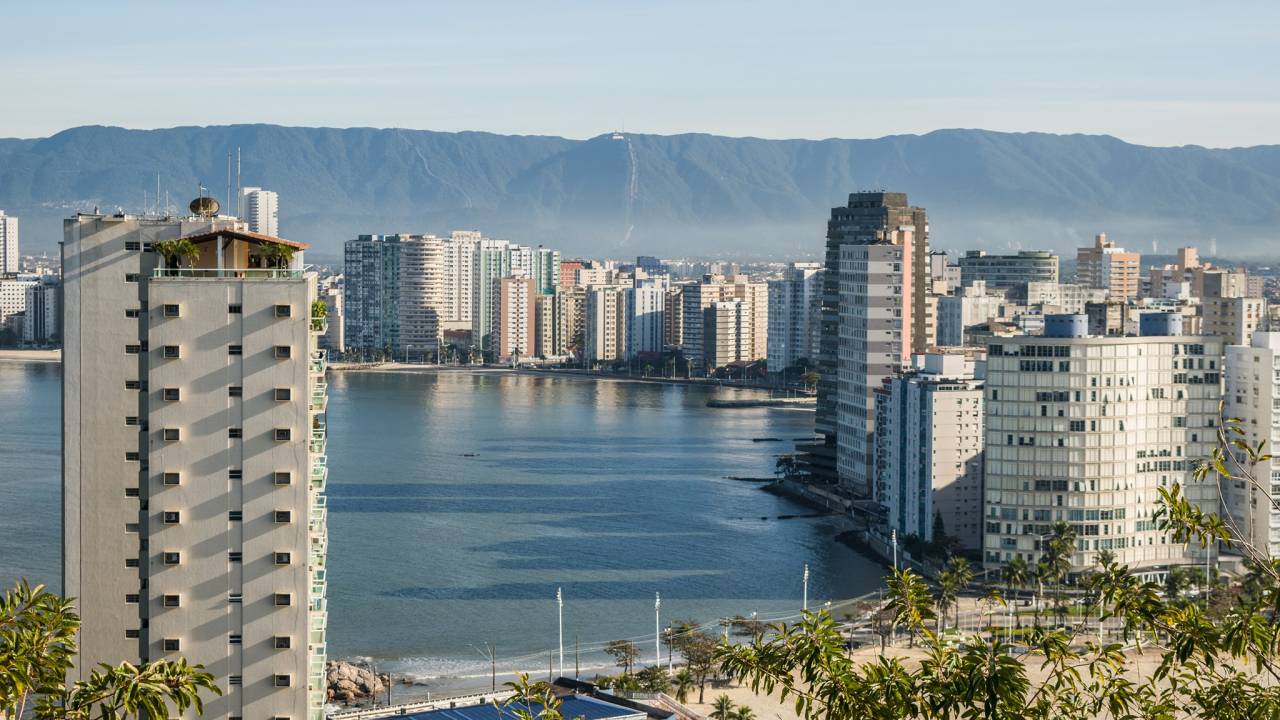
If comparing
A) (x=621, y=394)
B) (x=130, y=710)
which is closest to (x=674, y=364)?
(x=621, y=394)

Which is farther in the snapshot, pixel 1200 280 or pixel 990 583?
pixel 1200 280

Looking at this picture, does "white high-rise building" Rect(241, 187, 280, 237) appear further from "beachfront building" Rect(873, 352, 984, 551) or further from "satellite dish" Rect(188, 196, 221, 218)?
"satellite dish" Rect(188, 196, 221, 218)

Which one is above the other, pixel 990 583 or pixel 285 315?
pixel 285 315

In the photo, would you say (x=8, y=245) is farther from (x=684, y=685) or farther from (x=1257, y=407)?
(x=684, y=685)

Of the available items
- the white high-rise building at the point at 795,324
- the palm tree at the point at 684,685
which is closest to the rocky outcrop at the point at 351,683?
the palm tree at the point at 684,685

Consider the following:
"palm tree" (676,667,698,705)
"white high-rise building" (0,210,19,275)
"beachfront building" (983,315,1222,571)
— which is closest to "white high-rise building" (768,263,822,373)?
"beachfront building" (983,315,1222,571)

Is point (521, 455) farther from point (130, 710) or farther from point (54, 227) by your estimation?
point (54, 227)

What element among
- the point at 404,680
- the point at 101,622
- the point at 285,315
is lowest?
the point at 404,680

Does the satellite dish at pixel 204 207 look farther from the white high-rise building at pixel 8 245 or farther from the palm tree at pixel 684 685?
the white high-rise building at pixel 8 245

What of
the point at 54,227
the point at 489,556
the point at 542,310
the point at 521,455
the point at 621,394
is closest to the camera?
the point at 489,556
